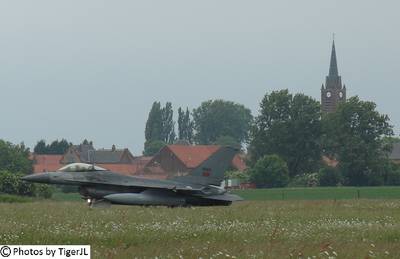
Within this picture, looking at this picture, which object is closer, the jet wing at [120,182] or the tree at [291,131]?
the jet wing at [120,182]

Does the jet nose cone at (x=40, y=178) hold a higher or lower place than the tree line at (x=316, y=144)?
lower

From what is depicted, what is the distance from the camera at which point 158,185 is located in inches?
1238

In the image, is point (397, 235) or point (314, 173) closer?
point (397, 235)

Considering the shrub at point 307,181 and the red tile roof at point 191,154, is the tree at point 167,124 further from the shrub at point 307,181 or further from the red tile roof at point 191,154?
the shrub at point 307,181

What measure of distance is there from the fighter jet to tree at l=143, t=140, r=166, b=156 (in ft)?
446

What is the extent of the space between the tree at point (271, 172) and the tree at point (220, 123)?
290ft

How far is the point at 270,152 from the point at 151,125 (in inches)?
3091

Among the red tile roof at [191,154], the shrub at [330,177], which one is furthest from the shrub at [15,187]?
the red tile roof at [191,154]

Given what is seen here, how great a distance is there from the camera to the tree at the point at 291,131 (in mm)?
102875

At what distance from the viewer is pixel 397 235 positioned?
1617cm

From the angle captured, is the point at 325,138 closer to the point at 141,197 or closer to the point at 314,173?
the point at 314,173

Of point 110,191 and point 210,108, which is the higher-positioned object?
point 210,108

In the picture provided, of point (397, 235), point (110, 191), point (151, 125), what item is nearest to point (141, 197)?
point (110, 191)

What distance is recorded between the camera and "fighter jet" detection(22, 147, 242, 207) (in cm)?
3112
